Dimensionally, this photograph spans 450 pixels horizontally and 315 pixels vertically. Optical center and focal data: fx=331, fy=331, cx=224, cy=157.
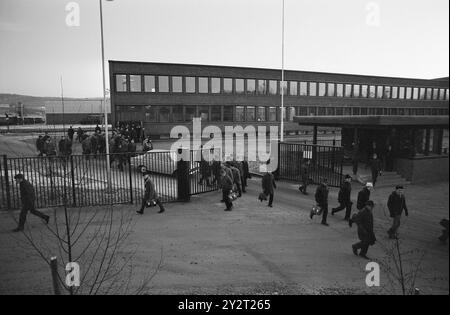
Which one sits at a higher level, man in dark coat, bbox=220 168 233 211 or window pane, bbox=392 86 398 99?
window pane, bbox=392 86 398 99

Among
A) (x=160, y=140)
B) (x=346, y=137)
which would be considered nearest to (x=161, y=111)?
(x=160, y=140)

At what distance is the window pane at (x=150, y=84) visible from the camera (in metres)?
39.3

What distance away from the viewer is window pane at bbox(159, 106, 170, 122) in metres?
40.5

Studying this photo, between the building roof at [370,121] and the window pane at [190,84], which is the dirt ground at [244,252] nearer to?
the building roof at [370,121]

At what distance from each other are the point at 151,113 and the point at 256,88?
50.4 ft

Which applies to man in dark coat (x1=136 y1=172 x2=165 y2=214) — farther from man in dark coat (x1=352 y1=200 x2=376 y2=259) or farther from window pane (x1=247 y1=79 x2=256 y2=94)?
window pane (x1=247 y1=79 x2=256 y2=94)

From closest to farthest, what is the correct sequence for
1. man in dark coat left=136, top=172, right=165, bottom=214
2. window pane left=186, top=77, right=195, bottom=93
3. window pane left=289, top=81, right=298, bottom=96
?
1. man in dark coat left=136, top=172, right=165, bottom=214
2. window pane left=186, top=77, right=195, bottom=93
3. window pane left=289, top=81, right=298, bottom=96

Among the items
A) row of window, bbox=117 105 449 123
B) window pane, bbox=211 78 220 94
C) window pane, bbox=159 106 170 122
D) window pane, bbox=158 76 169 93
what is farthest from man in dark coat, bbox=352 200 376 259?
window pane, bbox=211 78 220 94

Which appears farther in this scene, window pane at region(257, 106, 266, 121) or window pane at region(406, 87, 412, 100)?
window pane at region(406, 87, 412, 100)

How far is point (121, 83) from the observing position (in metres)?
38.2

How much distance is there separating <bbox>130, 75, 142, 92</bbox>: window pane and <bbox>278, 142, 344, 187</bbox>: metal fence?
25819mm

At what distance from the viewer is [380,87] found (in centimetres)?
5703

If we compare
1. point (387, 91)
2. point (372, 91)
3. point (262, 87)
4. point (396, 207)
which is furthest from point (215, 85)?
point (396, 207)
